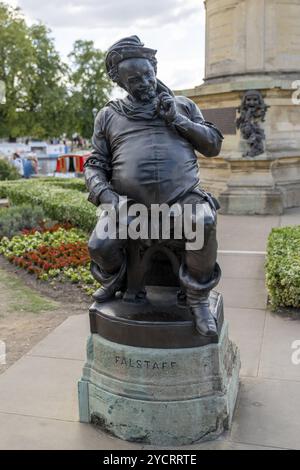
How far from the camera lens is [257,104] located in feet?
41.2

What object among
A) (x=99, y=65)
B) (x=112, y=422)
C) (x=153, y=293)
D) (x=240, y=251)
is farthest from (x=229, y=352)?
(x=99, y=65)

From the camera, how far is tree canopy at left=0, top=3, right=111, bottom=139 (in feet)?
127

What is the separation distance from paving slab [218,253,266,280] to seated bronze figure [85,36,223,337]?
13.5 ft

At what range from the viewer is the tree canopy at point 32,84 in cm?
3869

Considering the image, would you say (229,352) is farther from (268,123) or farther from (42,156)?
(42,156)

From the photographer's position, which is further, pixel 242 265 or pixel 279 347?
pixel 242 265

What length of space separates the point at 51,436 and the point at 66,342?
70.3 inches

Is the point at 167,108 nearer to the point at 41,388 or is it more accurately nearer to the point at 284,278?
the point at 41,388

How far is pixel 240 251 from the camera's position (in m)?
9.33

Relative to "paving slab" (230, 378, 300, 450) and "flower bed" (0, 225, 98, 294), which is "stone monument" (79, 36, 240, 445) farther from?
"flower bed" (0, 225, 98, 294)

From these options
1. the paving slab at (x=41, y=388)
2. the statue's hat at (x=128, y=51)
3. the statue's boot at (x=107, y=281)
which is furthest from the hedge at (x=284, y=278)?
the statue's hat at (x=128, y=51)

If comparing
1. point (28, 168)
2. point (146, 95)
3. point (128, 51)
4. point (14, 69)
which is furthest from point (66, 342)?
point (14, 69)
